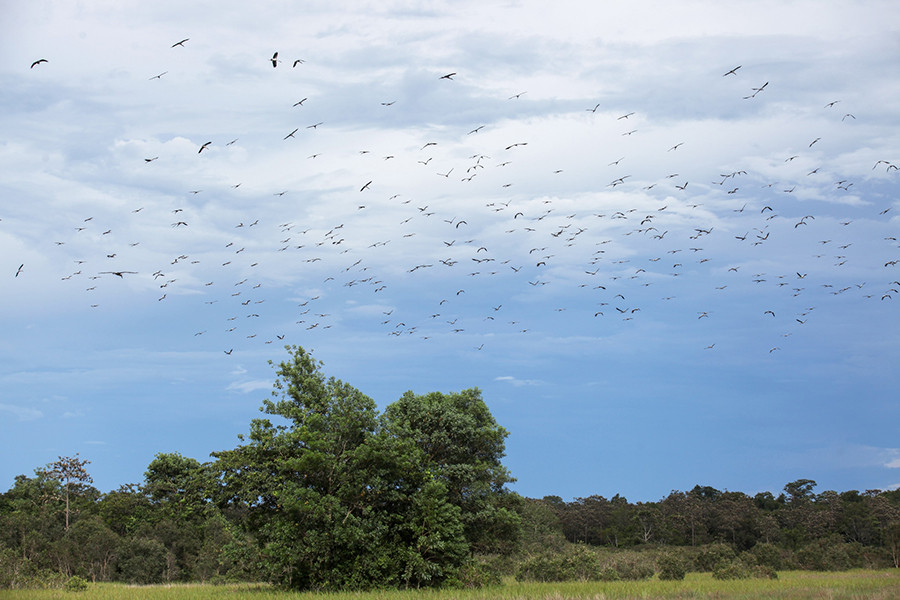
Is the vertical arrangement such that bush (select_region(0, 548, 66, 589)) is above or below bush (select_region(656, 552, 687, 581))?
above

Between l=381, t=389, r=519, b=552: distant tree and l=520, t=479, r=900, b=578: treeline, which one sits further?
l=520, t=479, r=900, b=578: treeline

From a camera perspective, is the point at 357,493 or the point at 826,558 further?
the point at 826,558

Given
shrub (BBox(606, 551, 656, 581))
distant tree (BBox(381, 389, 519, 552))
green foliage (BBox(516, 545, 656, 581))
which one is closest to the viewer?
distant tree (BBox(381, 389, 519, 552))

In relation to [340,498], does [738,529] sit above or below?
below

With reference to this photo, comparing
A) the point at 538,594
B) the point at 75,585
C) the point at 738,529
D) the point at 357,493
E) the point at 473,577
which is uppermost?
the point at 357,493

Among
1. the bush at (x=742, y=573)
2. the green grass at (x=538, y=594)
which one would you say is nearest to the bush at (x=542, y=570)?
the green grass at (x=538, y=594)

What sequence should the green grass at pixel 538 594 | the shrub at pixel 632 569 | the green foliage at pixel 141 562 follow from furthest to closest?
the green foliage at pixel 141 562
the shrub at pixel 632 569
the green grass at pixel 538 594

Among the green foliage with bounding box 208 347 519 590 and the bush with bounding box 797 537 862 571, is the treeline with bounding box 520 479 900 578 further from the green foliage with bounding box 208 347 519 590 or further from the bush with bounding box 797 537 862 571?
the green foliage with bounding box 208 347 519 590

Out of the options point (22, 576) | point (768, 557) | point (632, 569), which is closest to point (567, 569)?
point (632, 569)

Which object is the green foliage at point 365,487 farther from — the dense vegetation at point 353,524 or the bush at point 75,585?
the bush at point 75,585

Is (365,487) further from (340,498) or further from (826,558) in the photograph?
(826,558)

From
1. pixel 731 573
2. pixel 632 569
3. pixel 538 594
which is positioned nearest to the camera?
pixel 538 594

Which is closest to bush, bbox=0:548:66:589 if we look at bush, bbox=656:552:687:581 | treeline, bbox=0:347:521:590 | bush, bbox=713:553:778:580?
treeline, bbox=0:347:521:590

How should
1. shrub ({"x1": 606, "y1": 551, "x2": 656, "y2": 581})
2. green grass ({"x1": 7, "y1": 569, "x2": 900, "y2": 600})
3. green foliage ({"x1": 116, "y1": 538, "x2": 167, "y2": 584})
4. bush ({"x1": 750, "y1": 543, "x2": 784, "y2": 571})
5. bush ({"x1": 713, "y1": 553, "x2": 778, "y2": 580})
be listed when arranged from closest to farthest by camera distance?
green grass ({"x1": 7, "y1": 569, "x2": 900, "y2": 600}), bush ({"x1": 713, "y1": 553, "x2": 778, "y2": 580}), shrub ({"x1": 606, "y1": 551, "x2": 656, "y2": 581}), green foliage ({"x1": 116, "y1": 538, "x2": 167, "y2": 584}), bush ({"x1": 750, "y1": 543, "x2": 784, "y2": 571})
